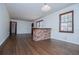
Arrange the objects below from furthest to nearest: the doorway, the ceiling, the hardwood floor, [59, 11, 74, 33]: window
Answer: the doorway → [59, 11, 74, 33]: window → the ceiling → the hardwood floor

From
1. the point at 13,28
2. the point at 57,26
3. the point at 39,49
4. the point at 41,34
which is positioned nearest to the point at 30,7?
the point at 41,34

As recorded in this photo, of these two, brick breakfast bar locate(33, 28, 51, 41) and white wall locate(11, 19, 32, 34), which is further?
white wall locate(11, 19, 32, 34)

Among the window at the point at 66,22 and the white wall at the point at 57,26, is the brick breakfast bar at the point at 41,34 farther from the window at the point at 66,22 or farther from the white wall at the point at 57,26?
the window at the point at 66,22

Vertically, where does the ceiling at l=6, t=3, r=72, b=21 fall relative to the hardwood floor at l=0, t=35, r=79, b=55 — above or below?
above

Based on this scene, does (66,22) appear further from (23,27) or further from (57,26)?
(23,27)

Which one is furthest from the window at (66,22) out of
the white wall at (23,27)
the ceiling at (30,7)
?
the white wall at (23,27)

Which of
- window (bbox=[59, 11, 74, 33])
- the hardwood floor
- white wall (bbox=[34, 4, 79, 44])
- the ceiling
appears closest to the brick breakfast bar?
white wall (bbox=[34, 4, 79, 44])

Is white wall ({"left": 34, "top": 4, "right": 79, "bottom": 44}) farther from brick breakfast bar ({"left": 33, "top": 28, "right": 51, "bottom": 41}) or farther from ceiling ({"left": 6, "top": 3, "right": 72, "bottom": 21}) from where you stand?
brick breakfast bar ({"left": 33, "top": 28, "right": 51, "bottom": 41})

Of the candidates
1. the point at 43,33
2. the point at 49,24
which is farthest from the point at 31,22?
the point at 43,33

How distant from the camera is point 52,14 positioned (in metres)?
8.55

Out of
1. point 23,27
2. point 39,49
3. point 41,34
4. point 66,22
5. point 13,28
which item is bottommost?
point 39,49

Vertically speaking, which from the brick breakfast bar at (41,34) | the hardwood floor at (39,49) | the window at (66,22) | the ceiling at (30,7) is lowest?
the hardwood floor at (39,49)

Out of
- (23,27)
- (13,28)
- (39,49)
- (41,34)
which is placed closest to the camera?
(39,49)
